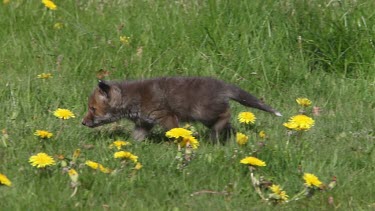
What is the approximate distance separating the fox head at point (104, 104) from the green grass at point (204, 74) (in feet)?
0.41

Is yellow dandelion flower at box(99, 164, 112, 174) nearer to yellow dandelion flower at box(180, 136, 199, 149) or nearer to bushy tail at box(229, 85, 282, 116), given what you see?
yellow dandelion flower at box(180, 136, 199, 149)

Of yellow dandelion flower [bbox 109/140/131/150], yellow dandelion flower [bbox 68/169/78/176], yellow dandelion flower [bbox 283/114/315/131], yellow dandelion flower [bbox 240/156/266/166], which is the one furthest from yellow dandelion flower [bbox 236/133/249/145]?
yellow dandelion flower [bbox 68/169/78/176]

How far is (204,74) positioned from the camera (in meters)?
7.62

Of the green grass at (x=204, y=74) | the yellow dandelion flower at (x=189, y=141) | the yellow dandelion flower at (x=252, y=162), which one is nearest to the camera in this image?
the yellow dandelion flower at (x=252, y=162)

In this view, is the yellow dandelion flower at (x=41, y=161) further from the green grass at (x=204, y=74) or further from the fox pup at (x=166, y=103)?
the fox pup at (x=166, y=103)

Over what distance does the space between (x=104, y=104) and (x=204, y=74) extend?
116 cm

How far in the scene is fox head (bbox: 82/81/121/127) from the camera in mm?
6734

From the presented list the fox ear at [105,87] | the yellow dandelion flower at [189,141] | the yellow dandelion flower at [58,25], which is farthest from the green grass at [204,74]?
the fox ear at [105,87]

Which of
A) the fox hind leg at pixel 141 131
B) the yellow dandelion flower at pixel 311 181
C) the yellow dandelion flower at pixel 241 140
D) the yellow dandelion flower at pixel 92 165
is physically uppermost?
the yellow dandelion flower at pixel 92 165

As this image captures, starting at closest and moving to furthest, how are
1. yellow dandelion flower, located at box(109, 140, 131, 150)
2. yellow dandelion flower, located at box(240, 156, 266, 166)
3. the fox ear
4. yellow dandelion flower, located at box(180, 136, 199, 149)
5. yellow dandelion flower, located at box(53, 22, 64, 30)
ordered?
1. yellow dandelion flower, located at box(240, 156, 266, 166)
2. yellow dandelion flower, located at box(180, 136, 199, 149)
3. yellow dandelion flower, located at box(109, 140, 131, 150)
4. the fox ear
5. yellow dandelion flower, located at box(53, 22, 64, 30)

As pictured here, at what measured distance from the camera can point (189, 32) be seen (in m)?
7.95

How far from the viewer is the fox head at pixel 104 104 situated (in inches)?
265

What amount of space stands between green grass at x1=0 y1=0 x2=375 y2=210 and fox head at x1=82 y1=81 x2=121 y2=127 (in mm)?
126

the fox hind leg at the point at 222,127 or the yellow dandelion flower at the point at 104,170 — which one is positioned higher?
the yellow dandelion flower at the point at 104,170
